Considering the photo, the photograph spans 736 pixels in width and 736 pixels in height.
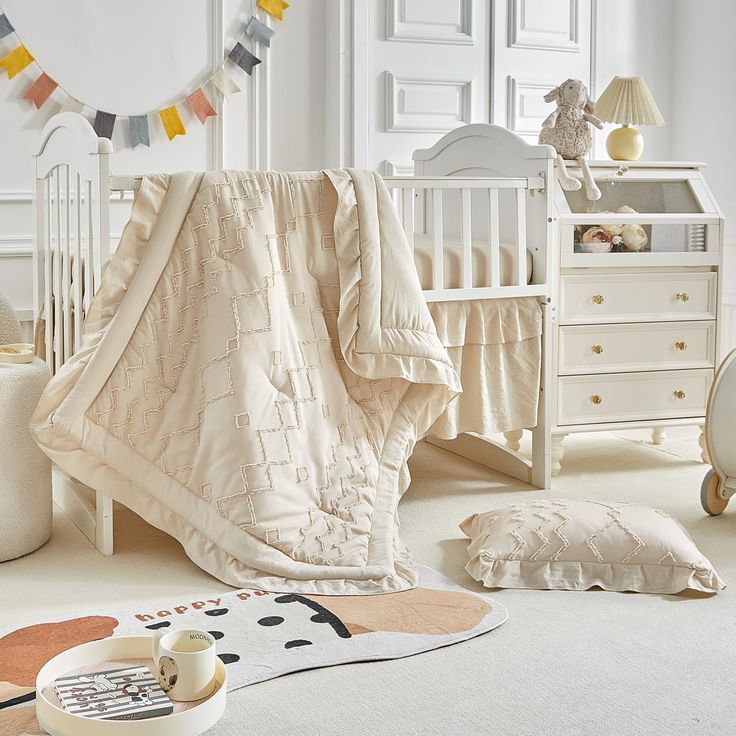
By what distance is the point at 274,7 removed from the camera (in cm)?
Answer: 349

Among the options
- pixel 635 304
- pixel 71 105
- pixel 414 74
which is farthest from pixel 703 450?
pixel 71 105

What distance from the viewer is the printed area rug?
1694 mm

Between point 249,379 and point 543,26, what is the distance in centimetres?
239

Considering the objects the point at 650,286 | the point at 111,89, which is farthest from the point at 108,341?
the point at 650,286

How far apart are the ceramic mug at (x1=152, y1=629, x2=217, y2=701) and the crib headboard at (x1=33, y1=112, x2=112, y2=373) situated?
3.31 ft

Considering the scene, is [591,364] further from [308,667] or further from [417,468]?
[308,667]

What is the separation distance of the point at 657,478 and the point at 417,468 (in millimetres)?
722

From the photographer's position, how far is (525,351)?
2.83m

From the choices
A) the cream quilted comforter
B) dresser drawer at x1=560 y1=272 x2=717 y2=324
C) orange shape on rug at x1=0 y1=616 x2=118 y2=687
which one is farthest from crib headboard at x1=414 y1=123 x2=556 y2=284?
orange shape on rug at x1=0 y1=616 x2=118 y2=687

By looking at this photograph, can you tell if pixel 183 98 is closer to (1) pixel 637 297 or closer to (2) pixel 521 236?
(2) pixel 521 236

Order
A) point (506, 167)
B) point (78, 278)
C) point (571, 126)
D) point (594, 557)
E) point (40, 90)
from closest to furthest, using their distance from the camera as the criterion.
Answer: point (594, 557) < point (78, 278) < point (506, 167) < point (571, 126) < point (40, 90)

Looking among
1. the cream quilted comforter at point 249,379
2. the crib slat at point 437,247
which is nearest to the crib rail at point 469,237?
the crib slat at point 437,247

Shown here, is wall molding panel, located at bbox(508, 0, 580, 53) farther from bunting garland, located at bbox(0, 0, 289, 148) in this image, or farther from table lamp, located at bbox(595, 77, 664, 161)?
bunting garland, located at bbox(0, 0, 289, 148)

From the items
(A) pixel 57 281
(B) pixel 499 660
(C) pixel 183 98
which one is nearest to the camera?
(B) pixel 499 660
